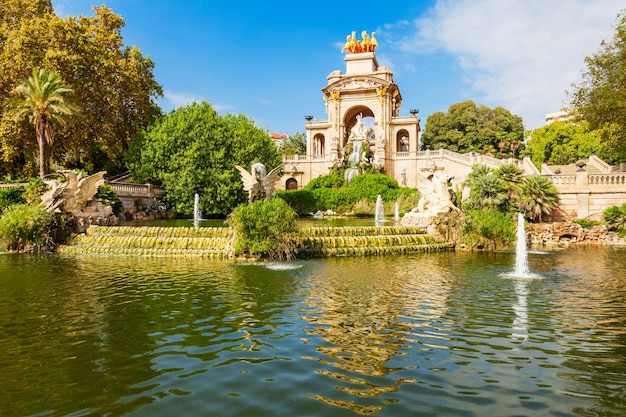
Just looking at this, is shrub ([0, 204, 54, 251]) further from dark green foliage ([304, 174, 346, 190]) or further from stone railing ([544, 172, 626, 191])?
dark green foliage ([304, 174, 346, 190])

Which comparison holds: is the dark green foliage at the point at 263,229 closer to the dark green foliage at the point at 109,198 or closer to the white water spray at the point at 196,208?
the dark green foliage at the point at 109,198

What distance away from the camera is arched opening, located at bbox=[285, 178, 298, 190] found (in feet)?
174

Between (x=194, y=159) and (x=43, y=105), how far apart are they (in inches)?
360

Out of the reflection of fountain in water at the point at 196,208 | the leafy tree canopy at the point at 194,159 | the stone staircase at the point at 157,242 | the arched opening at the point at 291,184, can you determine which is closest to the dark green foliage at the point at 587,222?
the stone staircase at the point at 157,242

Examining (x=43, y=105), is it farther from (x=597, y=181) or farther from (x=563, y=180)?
(x=597, y=181)

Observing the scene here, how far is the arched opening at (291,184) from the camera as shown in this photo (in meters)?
52.9

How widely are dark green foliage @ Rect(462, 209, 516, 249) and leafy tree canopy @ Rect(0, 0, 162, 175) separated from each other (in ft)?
80.3

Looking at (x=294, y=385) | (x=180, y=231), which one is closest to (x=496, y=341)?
(x=294, y=385)

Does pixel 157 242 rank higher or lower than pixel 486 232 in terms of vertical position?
lower

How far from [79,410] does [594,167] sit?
41439 mm

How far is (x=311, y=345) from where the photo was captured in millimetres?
5957

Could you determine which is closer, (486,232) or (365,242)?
(365,242)

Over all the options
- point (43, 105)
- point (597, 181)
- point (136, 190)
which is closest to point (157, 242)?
point (136, 190)

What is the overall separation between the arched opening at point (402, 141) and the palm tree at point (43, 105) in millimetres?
38556
